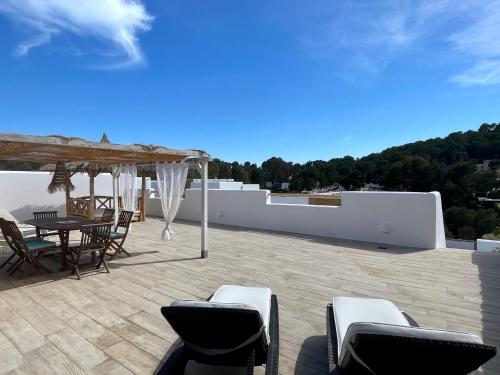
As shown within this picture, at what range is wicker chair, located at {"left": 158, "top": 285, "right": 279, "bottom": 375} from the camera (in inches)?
66.2

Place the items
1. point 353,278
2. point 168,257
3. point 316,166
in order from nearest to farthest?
point 353,278 → point 168,257 → point 316,166

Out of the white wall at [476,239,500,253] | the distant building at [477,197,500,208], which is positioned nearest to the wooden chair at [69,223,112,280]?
the white wall at [476,239,500,253]

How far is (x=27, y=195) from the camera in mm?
9977

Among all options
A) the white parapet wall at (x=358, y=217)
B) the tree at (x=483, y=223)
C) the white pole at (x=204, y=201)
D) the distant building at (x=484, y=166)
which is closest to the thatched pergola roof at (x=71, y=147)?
the white pole at (x=204, y=201)

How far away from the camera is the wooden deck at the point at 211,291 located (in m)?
2.44

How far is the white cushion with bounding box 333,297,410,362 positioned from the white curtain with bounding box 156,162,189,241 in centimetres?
388

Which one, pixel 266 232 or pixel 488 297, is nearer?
pixel 488 297

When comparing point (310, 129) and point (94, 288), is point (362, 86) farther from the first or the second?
point (310, 129)

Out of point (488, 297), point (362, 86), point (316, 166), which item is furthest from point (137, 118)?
point (316, 166)

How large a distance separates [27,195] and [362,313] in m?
11.4

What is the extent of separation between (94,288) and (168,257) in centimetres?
176

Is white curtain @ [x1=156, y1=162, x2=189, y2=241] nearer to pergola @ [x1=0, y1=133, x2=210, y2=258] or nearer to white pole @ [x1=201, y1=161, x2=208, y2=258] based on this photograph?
pergola @ [x1=0, y1=133, x2=210, y2=258]

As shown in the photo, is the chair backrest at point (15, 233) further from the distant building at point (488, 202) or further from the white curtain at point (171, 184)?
the distant building at point (488, 202)

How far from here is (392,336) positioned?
138 cm
